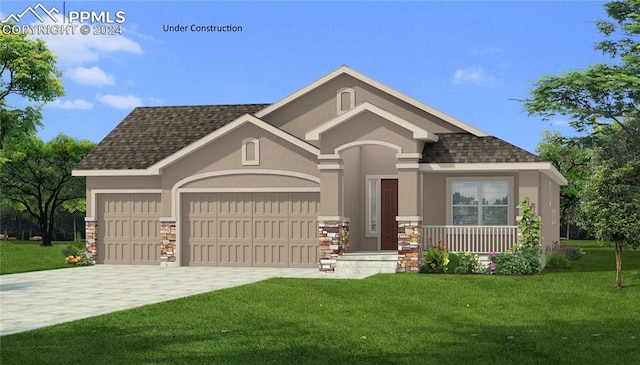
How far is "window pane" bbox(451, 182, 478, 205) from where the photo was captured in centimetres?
2534

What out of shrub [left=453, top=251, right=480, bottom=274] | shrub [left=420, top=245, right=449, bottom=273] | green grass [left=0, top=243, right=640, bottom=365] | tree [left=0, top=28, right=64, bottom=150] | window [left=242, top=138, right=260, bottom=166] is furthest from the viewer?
tree [left=0, top=28, right=64, bottom=150]

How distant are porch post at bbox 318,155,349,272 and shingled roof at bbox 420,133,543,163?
2.69 meters

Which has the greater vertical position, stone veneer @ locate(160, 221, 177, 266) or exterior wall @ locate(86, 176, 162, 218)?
exterior wall @ locate(86, 176, 162, 218)

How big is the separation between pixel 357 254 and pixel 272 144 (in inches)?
185

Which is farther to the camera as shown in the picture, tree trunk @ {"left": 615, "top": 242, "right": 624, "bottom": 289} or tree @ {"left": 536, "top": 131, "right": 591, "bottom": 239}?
tree @ {"left": 536, "top": 131, "right": 591, "bottom": 239}

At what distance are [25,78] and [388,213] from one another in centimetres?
2218

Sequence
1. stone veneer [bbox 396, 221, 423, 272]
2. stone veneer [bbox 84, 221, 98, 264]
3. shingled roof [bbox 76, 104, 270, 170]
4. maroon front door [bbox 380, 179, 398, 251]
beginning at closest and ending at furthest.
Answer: stone veneer [bbox 396, 221, 423, 272]
maroon front door [bbox 380, 179, 398, 251]
stone veneer [bbox 84, 221, 98, 264]
shingled roof [bbox 76, 104, 270, 170]

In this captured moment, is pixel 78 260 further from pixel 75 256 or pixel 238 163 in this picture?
pixel 238 163

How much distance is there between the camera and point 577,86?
29.0 metres

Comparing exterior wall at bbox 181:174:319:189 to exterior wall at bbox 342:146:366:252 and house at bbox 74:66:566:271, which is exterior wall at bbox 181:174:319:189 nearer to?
house at bbox 74:66:566:271

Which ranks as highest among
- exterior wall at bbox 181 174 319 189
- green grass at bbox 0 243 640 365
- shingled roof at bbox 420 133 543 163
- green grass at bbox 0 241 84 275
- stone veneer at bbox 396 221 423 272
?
shingled roof at bbox 420 133 543 163

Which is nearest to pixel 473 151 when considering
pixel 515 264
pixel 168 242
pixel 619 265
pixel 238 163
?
pixel 515 264

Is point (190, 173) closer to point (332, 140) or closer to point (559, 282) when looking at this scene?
point (332, 140)

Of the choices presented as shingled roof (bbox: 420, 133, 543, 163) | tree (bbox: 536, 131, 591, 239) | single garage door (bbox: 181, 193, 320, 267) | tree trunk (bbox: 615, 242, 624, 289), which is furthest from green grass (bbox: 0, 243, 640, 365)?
tree (bbox: 536, 131, 591, 239)
